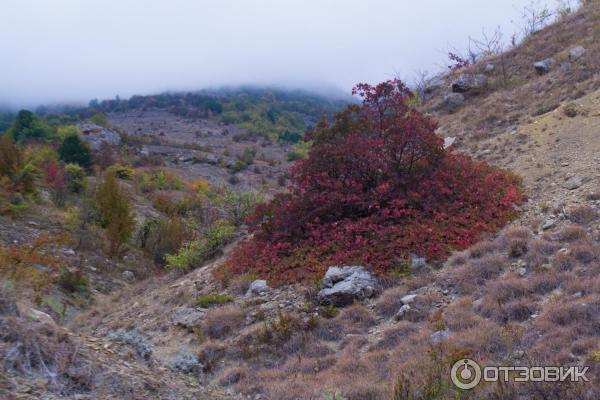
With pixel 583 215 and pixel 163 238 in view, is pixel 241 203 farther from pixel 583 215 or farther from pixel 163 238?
pixel 583 215

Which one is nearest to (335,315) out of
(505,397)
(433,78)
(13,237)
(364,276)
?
(364,276)

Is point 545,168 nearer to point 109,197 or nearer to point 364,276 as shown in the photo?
point 364,276

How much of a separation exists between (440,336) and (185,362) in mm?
3045

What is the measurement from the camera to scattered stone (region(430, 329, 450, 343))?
535cm

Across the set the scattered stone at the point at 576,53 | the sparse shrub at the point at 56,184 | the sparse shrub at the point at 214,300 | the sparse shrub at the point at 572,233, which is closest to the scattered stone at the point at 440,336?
the sparse shrub at the point at 572,233

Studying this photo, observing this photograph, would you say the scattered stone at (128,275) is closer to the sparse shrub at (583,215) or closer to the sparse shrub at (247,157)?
the sparse shrub at (583,215)

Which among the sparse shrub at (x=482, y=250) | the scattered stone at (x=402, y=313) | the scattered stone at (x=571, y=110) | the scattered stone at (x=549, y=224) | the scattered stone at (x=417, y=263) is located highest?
the scattered stone at (x=571, y=110)

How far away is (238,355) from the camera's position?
6.30 m

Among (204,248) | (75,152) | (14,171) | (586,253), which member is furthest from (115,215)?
(75,152)

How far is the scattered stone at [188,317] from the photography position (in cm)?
752

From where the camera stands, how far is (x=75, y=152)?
26.1 metres

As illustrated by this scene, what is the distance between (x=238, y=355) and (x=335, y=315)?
1.41 m

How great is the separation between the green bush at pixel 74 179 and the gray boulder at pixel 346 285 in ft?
52.9

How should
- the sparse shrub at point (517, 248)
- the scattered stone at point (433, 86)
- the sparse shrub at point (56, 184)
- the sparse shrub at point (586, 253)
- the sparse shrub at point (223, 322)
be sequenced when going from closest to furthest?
the sparse shrub at point (586, 253) < the sparse shrub at point (517, 248) < the sparse shrub at point (223, 322) < the sparse shrub at point (56, 184) < the scattered stone at point (433, 86)
